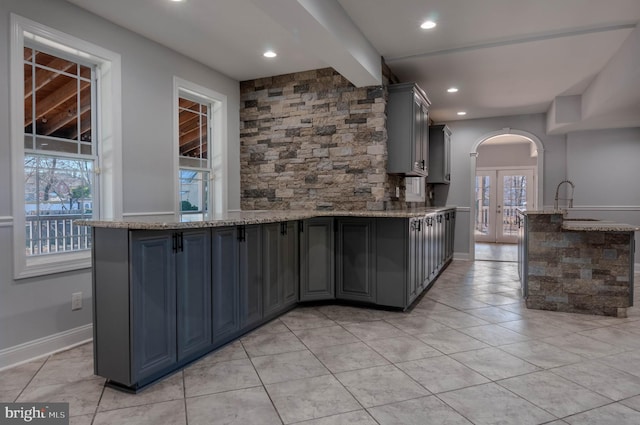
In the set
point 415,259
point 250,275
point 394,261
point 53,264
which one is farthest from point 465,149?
point 53,264

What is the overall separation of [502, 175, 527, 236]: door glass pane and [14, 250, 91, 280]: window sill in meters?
9.86

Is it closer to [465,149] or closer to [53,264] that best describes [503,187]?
[465,149]

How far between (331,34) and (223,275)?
1.99 metres

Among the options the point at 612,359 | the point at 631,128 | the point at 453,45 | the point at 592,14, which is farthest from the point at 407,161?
the point at 631,128

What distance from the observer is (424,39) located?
12.5 ft

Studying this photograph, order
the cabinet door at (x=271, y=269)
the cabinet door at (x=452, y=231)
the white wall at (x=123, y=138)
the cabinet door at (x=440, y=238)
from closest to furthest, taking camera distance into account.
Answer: the white wall at (x=123, y=138), the cabinet door at (x=271, y=269), the cabinet door at (x=440, y=238), the cabinet door at (x=452, y=231)

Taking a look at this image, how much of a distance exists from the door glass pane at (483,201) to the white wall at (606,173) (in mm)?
3983

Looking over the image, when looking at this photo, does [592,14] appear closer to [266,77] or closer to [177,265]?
[266,77]

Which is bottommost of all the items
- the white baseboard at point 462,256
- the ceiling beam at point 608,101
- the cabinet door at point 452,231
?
the white baseboard at point 462,256

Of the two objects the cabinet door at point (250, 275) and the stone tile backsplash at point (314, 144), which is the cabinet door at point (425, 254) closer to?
the stone tile backsplash at point (314, 144)

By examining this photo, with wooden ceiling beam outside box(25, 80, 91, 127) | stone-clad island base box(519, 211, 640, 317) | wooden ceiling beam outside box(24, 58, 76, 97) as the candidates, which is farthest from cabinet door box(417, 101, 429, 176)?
wooden ceiling beam outside box(24, 58, 76, 97)

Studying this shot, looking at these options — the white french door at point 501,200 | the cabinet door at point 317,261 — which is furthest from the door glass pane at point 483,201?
the cabinet door at point 317,261

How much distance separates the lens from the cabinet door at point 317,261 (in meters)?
3.85

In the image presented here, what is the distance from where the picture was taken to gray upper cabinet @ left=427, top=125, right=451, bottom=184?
6.63 meters
